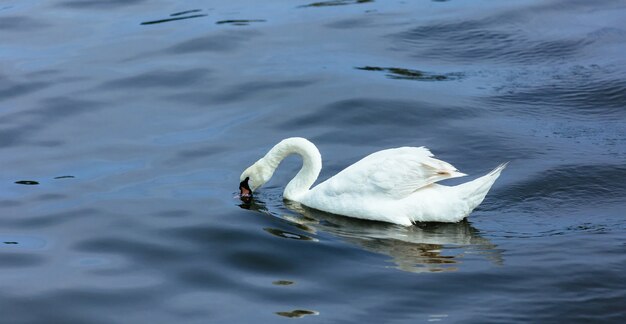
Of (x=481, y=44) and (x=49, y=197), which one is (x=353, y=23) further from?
(x=49, y=197)

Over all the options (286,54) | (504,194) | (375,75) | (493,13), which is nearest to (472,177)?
(504,194)

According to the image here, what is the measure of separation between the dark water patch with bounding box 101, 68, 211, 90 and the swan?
5.78 m

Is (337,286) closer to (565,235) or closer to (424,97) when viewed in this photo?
(565,235)

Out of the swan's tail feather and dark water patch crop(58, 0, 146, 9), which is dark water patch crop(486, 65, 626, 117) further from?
dark water patch crop(58, 0, 146, 9)

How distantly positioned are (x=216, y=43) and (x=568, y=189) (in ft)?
29.4

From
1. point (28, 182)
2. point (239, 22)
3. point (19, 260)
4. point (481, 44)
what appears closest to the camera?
point (19, 260)

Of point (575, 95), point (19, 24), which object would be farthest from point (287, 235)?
point (19, 24)

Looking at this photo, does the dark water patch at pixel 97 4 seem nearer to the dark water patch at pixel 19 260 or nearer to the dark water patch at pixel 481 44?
the dark water patch at pixel 481 44

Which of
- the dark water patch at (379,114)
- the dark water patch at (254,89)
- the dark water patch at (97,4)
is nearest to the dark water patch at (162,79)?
the dark water patch at (254,89)

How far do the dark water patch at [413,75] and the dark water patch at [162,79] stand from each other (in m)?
2.52

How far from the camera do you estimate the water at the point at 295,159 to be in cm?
941

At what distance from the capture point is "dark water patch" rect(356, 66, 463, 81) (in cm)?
1654

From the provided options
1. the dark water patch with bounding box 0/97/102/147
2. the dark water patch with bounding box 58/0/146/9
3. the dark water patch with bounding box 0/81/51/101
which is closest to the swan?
the dark water patch with bounding box 0/97/102/147

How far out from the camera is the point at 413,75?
55.0ft
